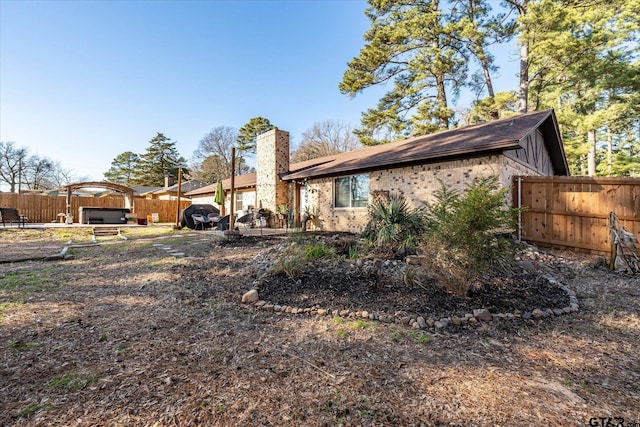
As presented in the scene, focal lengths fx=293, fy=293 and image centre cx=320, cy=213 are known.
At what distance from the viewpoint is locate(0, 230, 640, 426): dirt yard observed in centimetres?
183

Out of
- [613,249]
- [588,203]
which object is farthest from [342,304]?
[588,203]

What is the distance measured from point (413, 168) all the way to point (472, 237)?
5.95 meters

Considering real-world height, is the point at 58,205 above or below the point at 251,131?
below

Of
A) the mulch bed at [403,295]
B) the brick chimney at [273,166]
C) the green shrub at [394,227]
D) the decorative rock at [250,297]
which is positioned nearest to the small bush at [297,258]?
the mulch bed at [403,295]

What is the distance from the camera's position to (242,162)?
3625cm

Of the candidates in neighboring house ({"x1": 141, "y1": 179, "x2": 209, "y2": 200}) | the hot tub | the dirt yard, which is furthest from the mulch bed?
neighboring house ({"x1": 141, "y1": 179, "x2": 209, "y2": 200})

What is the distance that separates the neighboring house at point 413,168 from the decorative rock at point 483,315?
2856mm

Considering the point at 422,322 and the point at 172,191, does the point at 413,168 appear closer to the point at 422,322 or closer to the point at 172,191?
the point at 422,322

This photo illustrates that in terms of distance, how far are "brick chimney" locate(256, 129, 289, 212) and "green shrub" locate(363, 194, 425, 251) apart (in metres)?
7.48

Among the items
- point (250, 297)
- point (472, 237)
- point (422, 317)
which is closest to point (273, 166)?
point (250, 297)

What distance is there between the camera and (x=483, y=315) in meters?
3.32

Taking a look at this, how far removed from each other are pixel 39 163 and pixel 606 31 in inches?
Answer: 2037

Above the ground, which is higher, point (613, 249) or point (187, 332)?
point (613, 249)

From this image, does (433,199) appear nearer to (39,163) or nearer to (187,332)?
(187,332)
